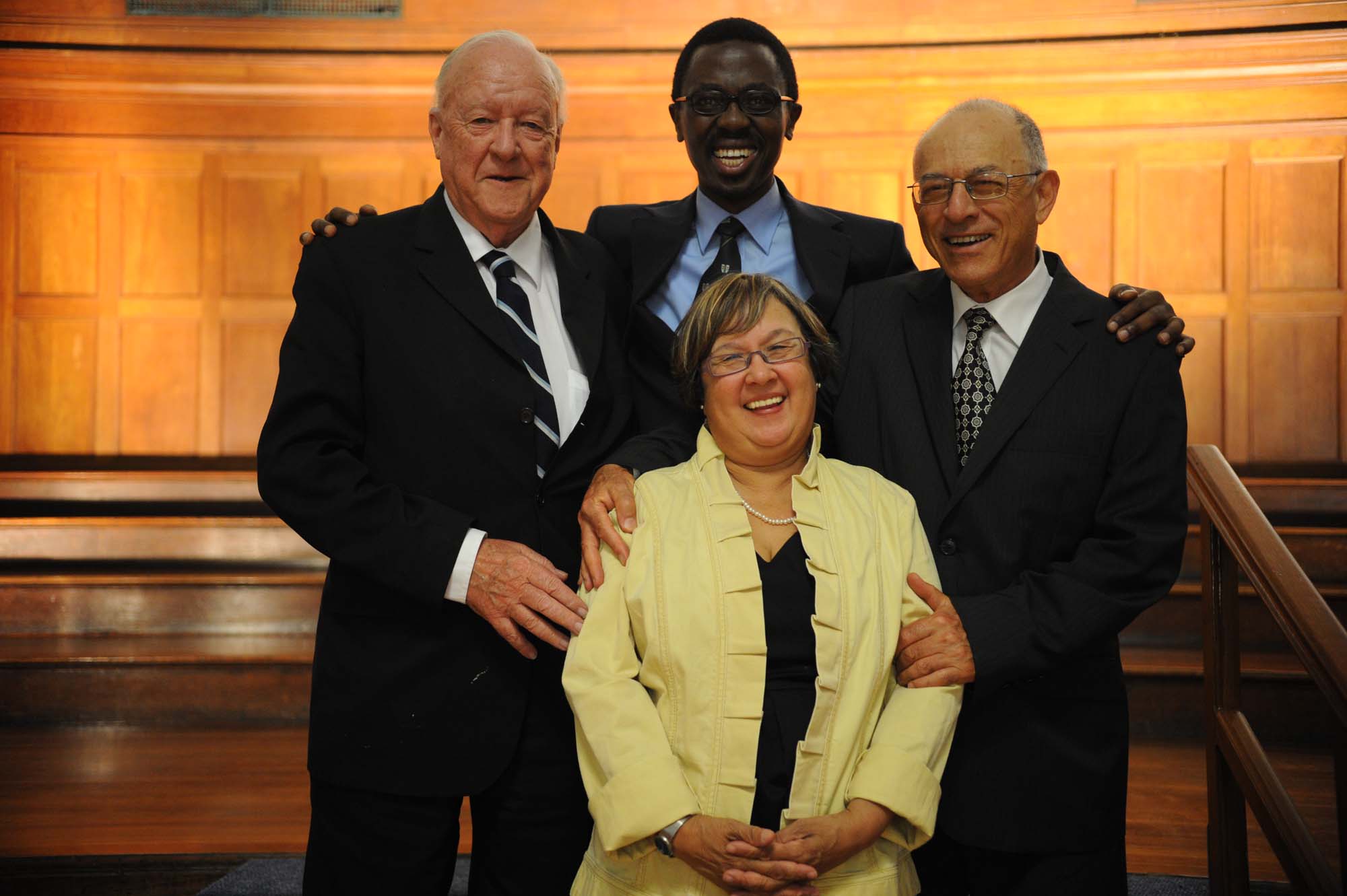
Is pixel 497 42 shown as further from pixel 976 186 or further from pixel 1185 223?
pixel 1185 223

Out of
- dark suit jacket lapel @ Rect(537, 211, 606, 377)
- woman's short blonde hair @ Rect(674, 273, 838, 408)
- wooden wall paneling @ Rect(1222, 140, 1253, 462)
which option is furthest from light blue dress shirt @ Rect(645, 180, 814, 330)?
wooden wall paneling @ Rect(1222, 140, 1253, 462)

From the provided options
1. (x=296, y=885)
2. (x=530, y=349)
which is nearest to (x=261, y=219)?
(x=296, y=885)

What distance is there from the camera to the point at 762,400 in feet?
6.33

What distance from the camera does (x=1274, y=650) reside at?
14.9ft

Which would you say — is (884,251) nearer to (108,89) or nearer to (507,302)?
(507,302)

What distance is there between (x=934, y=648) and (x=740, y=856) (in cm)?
44

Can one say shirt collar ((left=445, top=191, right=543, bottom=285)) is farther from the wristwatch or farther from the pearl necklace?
the wristwatch

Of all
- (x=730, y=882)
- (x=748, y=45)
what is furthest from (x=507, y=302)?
(x=730, y=882)

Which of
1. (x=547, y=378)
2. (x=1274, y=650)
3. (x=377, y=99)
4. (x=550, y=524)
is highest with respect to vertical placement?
(x=377, y=99)

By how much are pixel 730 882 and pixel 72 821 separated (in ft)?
8.39

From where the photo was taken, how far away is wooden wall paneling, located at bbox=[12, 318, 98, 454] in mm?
5938

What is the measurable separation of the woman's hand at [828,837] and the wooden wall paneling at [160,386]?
4.95m

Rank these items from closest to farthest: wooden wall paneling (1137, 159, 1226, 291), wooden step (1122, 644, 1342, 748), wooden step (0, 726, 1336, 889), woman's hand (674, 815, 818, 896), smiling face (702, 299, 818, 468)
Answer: woman's hand (674, 815, 818, 896) → smiling face (702, 299, 818, 468) → wooden step (0, 726, 1336, 889) → wooden step (1122, 644, 1342, 748) → wooden wall paneling (1137, 159, 1226, 291)

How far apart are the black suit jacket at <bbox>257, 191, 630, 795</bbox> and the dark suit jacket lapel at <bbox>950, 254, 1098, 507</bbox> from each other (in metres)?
0.68
